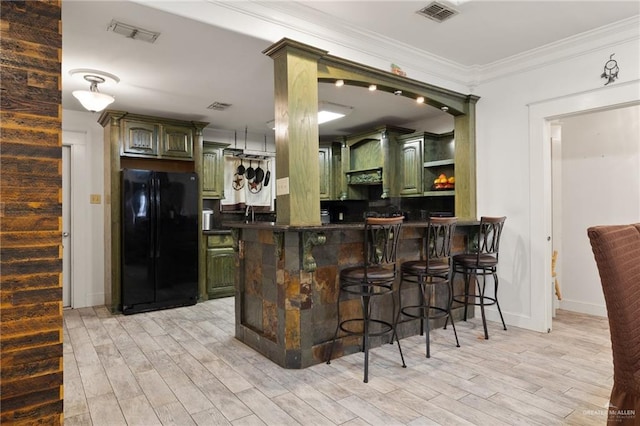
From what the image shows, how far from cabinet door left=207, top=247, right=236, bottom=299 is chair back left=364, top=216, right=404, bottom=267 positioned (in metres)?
2.76

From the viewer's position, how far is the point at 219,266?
5359 millimetres

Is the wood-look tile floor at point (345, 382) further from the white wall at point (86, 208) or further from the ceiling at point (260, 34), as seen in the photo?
the ceiling at point (260, 34)

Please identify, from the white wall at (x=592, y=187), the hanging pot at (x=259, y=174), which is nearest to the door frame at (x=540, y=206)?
the white wall at (x=592, y=187)

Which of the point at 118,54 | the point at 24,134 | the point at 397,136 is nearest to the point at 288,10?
the point at 118,54

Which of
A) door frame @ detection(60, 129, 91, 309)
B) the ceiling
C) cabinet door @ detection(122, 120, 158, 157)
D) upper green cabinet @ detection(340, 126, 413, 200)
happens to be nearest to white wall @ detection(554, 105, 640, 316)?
the ceiling

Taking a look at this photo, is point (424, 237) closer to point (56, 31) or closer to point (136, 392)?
point (136, 392)

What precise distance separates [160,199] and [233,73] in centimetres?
202

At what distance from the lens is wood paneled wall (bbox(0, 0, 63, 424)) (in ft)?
5.99

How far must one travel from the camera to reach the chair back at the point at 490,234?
11.6ft

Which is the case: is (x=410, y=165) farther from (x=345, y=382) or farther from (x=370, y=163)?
(x=345, y=382)

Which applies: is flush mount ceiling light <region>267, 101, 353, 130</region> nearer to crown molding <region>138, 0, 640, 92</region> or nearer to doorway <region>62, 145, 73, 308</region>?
crown molding <region>138, 0, 640, 92</region>

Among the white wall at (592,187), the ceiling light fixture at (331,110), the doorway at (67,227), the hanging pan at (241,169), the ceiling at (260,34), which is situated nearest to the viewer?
the ceiling at (260,34)

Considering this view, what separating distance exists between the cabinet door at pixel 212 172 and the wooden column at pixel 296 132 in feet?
9.57

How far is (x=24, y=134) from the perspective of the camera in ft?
6.14
